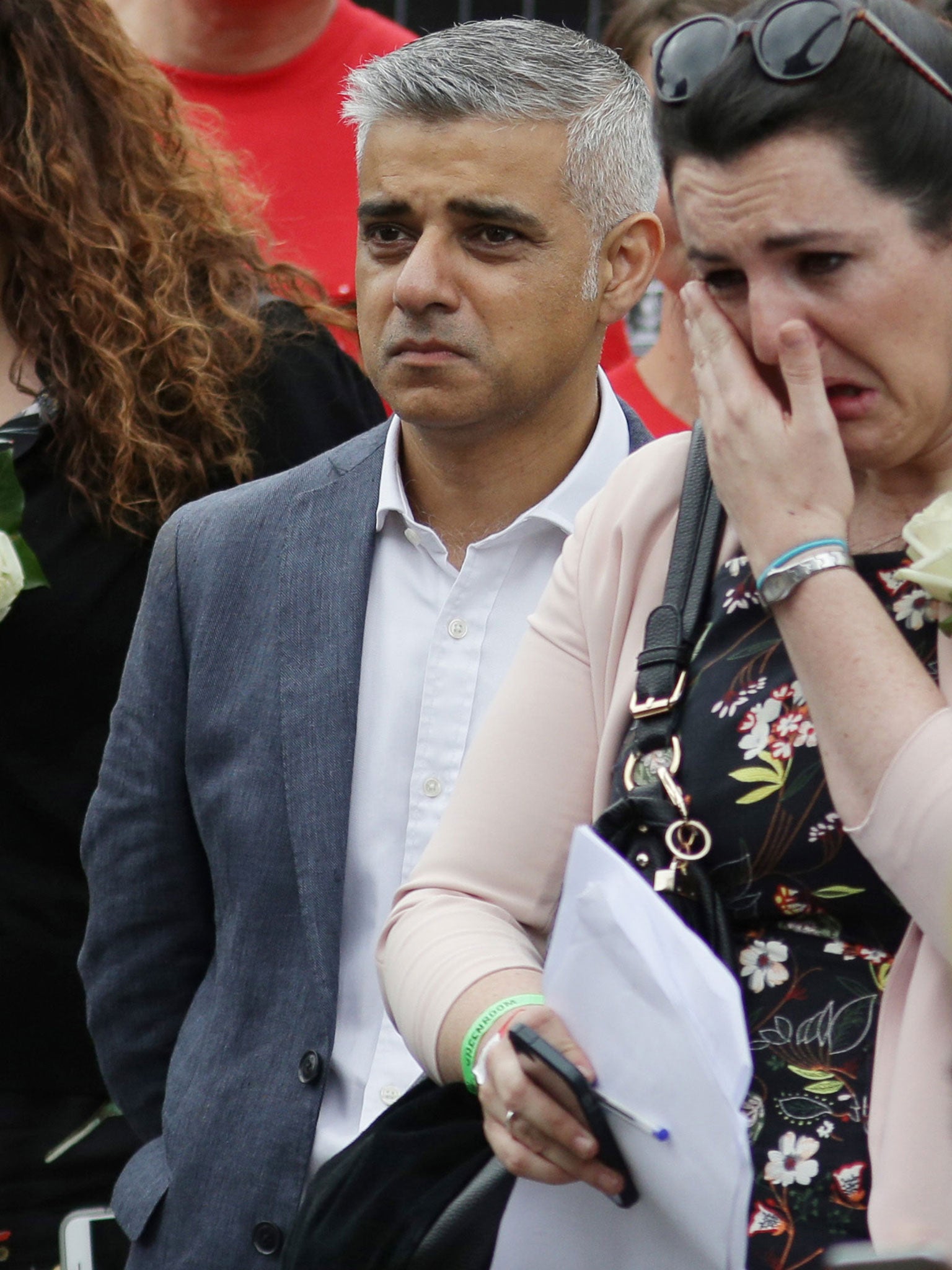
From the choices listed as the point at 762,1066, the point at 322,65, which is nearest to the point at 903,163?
the point at 762,1066

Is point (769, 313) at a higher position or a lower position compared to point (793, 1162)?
higher

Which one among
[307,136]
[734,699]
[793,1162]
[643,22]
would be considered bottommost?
[793,1162]

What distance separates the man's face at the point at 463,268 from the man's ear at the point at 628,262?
0.12m

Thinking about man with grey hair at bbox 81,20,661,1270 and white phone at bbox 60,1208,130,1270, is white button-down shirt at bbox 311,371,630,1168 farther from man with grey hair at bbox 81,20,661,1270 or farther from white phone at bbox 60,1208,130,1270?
white phone at bbox 60,1208,130,1270

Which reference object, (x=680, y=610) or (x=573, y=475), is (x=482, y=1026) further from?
(x=573, y=475)

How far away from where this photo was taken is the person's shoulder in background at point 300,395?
129 inches

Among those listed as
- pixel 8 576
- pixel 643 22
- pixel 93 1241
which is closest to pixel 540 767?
pixel 8 576

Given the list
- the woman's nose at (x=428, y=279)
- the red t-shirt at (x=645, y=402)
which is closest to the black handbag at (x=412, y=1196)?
the woman's nose at (x=428, y=279)

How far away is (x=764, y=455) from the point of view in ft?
6.30

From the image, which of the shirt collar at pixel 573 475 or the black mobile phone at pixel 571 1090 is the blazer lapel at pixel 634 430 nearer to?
the shirt collar at pixel 573 475

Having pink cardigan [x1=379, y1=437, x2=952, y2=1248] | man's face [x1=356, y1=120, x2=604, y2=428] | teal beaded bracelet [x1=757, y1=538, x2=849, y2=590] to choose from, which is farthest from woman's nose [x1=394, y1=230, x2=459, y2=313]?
teal beaded bracelet [x1=757, y1=538, x2=849, y2=590]

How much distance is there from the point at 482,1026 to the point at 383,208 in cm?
130

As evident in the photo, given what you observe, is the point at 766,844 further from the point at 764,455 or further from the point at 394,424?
the point at 394,424

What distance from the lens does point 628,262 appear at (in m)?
2.94
